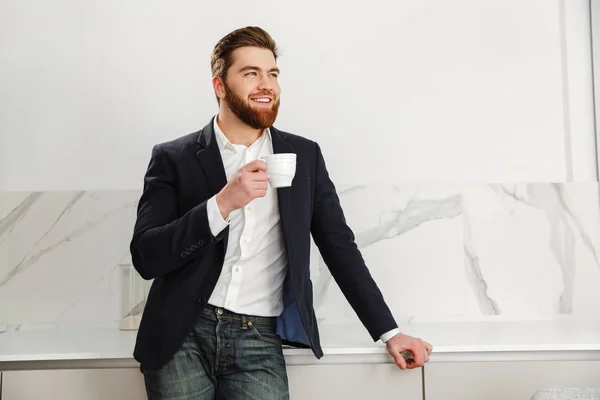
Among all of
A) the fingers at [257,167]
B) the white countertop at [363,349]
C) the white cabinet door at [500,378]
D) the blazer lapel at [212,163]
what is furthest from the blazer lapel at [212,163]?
the white cabinet door at [500,378]

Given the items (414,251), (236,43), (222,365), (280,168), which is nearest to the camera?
(280,168)

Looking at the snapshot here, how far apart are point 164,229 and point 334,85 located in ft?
3.58

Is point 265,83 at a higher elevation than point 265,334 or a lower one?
higher

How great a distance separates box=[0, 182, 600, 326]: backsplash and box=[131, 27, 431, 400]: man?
0.62 meters

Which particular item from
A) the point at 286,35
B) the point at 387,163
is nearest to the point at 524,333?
the point at 387,163

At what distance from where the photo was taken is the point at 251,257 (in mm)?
1610

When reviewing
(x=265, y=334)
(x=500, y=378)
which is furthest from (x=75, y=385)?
(x=500, y=378)

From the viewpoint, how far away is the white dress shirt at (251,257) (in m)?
1.59

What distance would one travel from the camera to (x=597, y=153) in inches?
91.0

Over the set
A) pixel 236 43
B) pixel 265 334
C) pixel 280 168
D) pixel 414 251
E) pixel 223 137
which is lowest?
pixel 265 334

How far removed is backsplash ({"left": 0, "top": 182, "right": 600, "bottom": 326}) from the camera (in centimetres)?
230

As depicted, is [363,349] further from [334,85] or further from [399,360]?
[334,85]

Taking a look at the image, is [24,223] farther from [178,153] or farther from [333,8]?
[333,8]

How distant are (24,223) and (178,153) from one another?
1006mm
